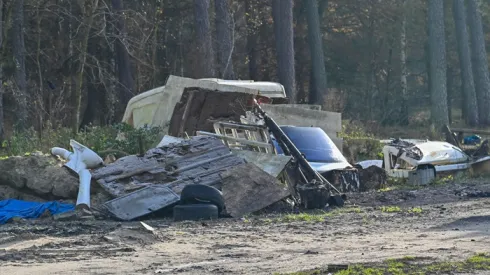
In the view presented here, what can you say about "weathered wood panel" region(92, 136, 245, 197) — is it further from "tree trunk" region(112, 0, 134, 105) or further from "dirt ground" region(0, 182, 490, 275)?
"tree trunk" region(112, 0, 134, 105)

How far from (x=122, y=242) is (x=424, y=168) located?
12742mm

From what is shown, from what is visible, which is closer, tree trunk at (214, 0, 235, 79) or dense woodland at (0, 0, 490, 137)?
dense woodland at (0, 0, 490, 137)

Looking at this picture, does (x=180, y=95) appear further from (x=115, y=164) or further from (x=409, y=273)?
(x=409, y=273)

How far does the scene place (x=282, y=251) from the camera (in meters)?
12.0

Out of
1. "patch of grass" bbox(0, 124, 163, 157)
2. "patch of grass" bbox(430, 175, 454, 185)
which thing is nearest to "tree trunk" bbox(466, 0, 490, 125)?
"patch of grass" bbox(430, 175, 454, 185)

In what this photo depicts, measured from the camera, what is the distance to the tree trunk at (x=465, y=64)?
50.0 metres

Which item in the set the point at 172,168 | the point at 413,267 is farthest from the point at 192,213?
the point at 413,267

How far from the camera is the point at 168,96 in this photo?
25.6m

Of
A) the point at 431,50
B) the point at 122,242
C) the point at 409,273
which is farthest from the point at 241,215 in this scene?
the point at 431,50

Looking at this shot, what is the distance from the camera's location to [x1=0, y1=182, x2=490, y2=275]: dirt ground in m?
10.9

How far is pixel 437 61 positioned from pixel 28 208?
33035 millimetres

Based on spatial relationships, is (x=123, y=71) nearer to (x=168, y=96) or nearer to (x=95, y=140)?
(x=168, y=96)

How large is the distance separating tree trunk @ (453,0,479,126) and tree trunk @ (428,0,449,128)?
2.95 m

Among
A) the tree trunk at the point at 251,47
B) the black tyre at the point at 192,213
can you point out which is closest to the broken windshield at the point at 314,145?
the black tyre at the point at 192,213
